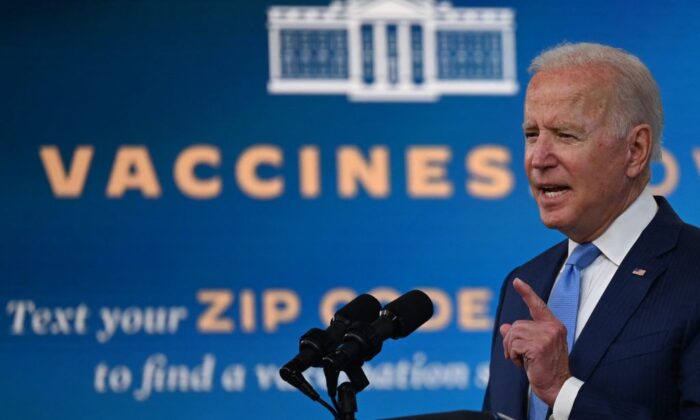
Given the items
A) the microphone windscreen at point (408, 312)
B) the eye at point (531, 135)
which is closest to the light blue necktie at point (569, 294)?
the eye at point (531, 135)

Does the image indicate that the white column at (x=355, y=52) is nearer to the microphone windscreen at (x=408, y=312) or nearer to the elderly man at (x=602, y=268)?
the elderly man at (x=602, y=268)

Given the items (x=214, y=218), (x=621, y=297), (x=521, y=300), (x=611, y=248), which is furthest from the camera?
(x=214, y=218)

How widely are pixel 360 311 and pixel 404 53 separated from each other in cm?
227

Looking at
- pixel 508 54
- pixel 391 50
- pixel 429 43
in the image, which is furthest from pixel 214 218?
pixel 508 54

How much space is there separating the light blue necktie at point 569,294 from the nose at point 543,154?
Answer: 0.20 meters

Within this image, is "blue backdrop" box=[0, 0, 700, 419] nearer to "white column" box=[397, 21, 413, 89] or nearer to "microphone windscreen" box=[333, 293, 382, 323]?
"white column" box=[397, 21, 413, 89]

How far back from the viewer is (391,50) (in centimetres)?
424

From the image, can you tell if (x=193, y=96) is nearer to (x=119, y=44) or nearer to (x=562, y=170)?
(x=119, y=44)

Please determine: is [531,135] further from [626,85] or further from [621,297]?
[621,297]

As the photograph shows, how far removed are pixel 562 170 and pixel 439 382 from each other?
1.90 metres

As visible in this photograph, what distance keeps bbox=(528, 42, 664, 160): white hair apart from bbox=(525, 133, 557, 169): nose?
14 centimetres

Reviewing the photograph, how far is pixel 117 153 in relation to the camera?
406 cm

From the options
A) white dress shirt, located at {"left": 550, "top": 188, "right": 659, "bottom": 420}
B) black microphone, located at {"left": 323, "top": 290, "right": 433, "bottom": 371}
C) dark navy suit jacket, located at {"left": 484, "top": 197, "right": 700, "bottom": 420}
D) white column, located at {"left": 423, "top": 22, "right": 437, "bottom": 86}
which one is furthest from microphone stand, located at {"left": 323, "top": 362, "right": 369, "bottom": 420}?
white column, located at {"left": 423, "top": 22, "right": 437, "bottom": 86}

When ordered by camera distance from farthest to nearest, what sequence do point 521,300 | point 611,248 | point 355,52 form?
1. point 355,52
2. point 521,300
3. point 611,248
